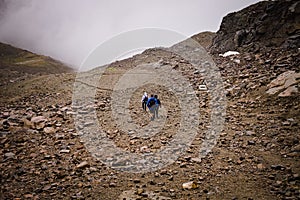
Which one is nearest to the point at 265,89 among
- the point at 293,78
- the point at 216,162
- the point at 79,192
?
the point at 293,78

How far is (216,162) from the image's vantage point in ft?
19.6

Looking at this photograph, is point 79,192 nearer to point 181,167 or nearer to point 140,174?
point 140,174

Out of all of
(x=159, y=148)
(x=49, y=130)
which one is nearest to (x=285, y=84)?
(x=159, y=148)

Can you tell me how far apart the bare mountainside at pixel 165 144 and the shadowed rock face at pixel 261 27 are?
5.95 feet

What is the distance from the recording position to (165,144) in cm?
700

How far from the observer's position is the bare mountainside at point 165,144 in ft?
15.9

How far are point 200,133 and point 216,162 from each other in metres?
1.95

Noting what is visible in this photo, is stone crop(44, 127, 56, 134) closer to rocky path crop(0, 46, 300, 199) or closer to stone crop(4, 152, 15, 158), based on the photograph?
rocky path crop(0, 46, 300, 199)

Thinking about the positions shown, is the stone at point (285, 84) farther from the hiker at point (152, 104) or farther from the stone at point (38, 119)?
the stone at point (38, 119)

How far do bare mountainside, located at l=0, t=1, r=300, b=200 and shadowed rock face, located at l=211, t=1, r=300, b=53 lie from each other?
1814mm

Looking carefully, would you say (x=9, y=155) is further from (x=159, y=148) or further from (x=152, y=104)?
(x=152, y=104)

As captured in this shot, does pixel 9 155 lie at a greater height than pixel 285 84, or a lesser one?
lesser

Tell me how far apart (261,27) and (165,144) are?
13223 mm

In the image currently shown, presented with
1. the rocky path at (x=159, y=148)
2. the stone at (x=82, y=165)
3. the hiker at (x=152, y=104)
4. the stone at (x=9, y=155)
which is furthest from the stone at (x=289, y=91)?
the stone at (x=9, y=155)
